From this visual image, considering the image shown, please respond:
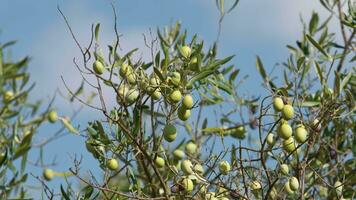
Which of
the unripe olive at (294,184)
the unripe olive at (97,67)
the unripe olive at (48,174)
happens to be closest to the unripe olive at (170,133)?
the unripe olive at (97,67)

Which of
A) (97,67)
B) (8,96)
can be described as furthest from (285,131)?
(8,96)

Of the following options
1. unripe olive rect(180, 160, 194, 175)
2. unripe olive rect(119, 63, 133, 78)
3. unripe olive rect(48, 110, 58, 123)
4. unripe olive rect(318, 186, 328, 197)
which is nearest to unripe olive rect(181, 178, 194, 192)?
unripe olive rect(180, 160, 194, 175)

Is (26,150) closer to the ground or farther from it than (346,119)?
closer to the ground

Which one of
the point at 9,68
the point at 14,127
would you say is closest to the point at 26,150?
the point at 14,127

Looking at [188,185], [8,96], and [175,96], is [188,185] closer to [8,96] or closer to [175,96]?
[175,96]

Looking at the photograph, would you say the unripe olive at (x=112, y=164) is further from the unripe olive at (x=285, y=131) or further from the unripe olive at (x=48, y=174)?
the unripe olive at (x=48, y=174)

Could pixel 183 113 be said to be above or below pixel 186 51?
below

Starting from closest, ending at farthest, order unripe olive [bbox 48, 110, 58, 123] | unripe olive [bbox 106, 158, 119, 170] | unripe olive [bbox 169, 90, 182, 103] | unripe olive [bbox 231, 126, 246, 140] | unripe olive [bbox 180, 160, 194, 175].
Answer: unripe olive [bbox 169, 90, 182, 103]
unripe olive [bbox 180, 160, 194, 175]
unripe olive [bbox 106, 158, 119, 170]
unripe olive [bbox 231, 126, 246, 140]
unripe olive [bbox 48, 110, 58, 123]

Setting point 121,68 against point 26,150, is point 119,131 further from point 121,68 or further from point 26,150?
point 26,150

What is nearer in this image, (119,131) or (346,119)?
(119,131)

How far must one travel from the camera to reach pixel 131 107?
239 centimetres

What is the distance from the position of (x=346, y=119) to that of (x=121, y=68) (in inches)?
59.0

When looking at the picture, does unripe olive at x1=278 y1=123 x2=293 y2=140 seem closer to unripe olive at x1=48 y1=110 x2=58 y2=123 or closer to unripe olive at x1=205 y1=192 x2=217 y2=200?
unripe olive at x1=205 y1=192 x2=217 y2=200

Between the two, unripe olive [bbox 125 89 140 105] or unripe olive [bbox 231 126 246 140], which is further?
unripe olive [bbox 231 126 246 140]
